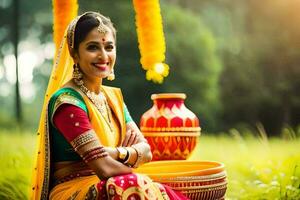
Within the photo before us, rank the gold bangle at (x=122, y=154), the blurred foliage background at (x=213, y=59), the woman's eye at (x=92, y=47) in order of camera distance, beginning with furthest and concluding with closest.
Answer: the blurred foliage background at (x=213, y=59) < the woman's eye at (x=92, y=47) < the gold bangle at (x=122, y=154)

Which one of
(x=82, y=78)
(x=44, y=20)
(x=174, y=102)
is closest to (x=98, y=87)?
(x=82, y=78)

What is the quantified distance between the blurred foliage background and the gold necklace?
1.96 meters

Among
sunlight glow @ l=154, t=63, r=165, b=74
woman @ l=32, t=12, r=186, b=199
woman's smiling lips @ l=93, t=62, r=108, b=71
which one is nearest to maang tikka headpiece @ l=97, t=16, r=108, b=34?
woman @ l=32, t=12, r=186, b=199

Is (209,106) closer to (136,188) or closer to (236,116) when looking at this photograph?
(236,116)

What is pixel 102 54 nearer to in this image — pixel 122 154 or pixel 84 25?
pixel 84 25

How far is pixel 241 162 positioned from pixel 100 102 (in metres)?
2.33

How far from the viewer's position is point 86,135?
2277mm

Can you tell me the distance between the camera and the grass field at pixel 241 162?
3.97 m

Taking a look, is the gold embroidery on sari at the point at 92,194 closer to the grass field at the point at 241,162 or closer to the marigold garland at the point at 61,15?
the marigold garland at the point at 61,15

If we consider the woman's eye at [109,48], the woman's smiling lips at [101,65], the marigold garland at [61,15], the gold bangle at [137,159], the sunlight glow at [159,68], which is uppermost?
the marigold garland at [61,15]

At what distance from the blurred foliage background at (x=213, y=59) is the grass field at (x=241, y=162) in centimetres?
14

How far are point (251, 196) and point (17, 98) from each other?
84.7 inches

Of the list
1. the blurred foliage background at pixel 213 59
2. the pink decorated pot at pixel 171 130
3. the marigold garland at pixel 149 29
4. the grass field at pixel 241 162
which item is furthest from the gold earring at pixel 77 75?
the blurred foliage background at pixel 213 59

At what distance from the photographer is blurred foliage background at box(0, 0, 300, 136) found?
4.50 metres
